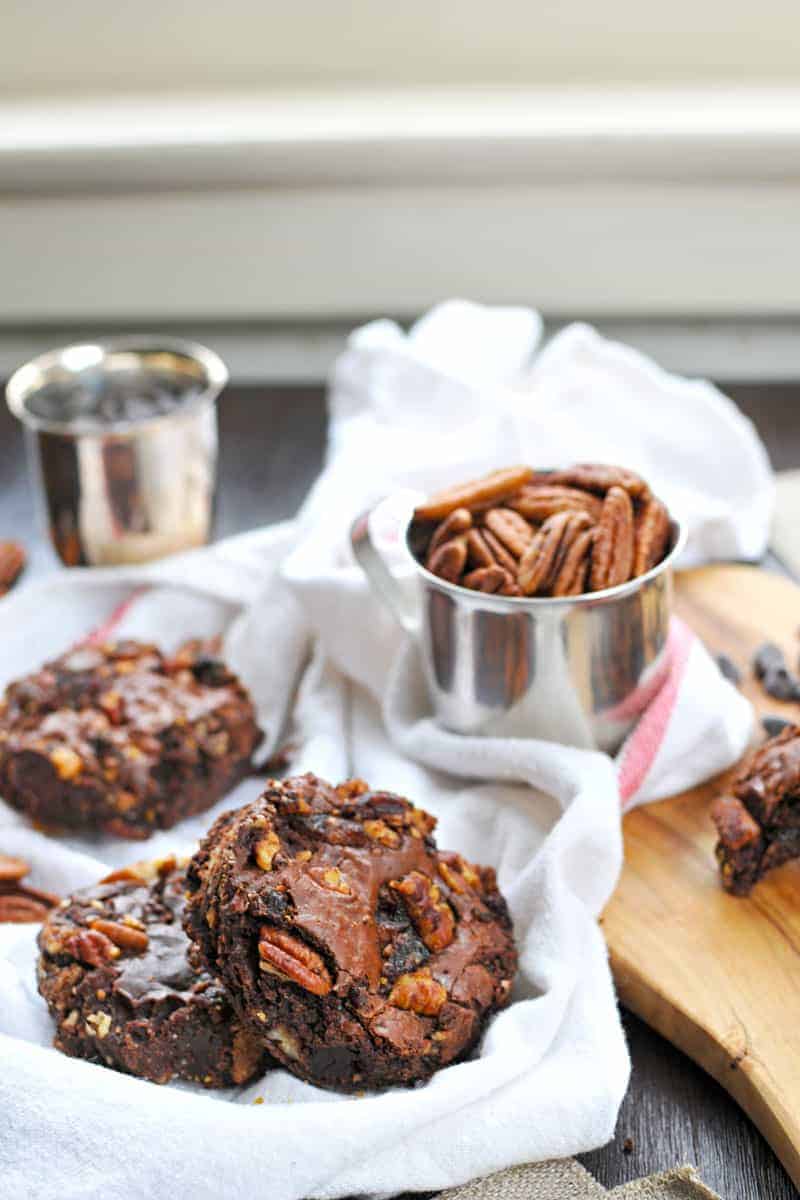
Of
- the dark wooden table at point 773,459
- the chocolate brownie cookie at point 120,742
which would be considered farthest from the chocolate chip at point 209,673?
the dark wooden table at point 773,459

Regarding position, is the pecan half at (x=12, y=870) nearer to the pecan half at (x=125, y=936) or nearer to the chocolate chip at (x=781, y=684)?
the pecan half at (x=125, y=936)

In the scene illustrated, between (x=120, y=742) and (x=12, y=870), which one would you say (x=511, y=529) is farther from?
(x=12, y=870)

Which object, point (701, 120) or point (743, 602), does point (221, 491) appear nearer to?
point (743, 602)

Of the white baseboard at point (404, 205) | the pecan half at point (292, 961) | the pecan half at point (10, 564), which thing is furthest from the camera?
the white baseboard at point (404, 205)

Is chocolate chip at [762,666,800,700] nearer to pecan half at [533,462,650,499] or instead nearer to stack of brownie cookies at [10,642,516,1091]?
pecan half at [533,462,650,499]

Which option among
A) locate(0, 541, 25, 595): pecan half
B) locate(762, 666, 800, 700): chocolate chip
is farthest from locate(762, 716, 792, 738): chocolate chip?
locate(0, 541, 25, 595): pecan half

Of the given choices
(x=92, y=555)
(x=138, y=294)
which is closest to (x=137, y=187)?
(x=138, y=294)

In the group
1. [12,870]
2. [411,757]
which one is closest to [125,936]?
[12,870]
